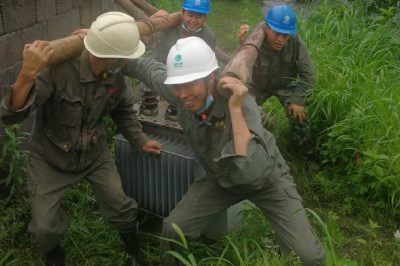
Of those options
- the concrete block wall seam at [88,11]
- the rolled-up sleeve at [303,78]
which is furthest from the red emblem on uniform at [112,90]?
the concrete block wall seam at [88,11]

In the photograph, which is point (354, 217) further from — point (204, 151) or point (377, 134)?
point (204, 151)

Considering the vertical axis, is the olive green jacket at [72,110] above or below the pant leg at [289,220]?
above

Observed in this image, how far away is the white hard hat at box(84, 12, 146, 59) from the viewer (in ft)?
10.6

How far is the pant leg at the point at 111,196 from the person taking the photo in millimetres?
3678

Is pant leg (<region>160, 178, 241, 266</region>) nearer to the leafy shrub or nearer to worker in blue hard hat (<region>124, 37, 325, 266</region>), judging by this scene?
worker in blue hard hat (<region>124, 37, 325, 266</region>)

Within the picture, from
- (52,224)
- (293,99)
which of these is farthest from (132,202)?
(293,99)

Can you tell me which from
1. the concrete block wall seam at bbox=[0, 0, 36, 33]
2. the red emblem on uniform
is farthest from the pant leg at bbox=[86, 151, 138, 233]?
the concrete block wall seam at bbox=[0, 0, 36, 33]

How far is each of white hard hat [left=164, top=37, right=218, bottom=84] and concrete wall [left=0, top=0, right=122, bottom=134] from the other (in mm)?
1677

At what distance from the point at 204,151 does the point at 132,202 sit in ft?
2.43

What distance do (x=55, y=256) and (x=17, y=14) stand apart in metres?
2.03

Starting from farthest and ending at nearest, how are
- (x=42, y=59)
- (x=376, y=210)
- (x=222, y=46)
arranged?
1. (x=222, y=46)
2. (x=376, y=210)
3. (x=42, y=59)

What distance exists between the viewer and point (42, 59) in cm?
293

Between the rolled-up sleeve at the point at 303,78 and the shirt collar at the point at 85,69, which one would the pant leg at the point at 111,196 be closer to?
the shirt collar at the point at 85,69

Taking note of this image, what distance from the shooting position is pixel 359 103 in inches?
198
